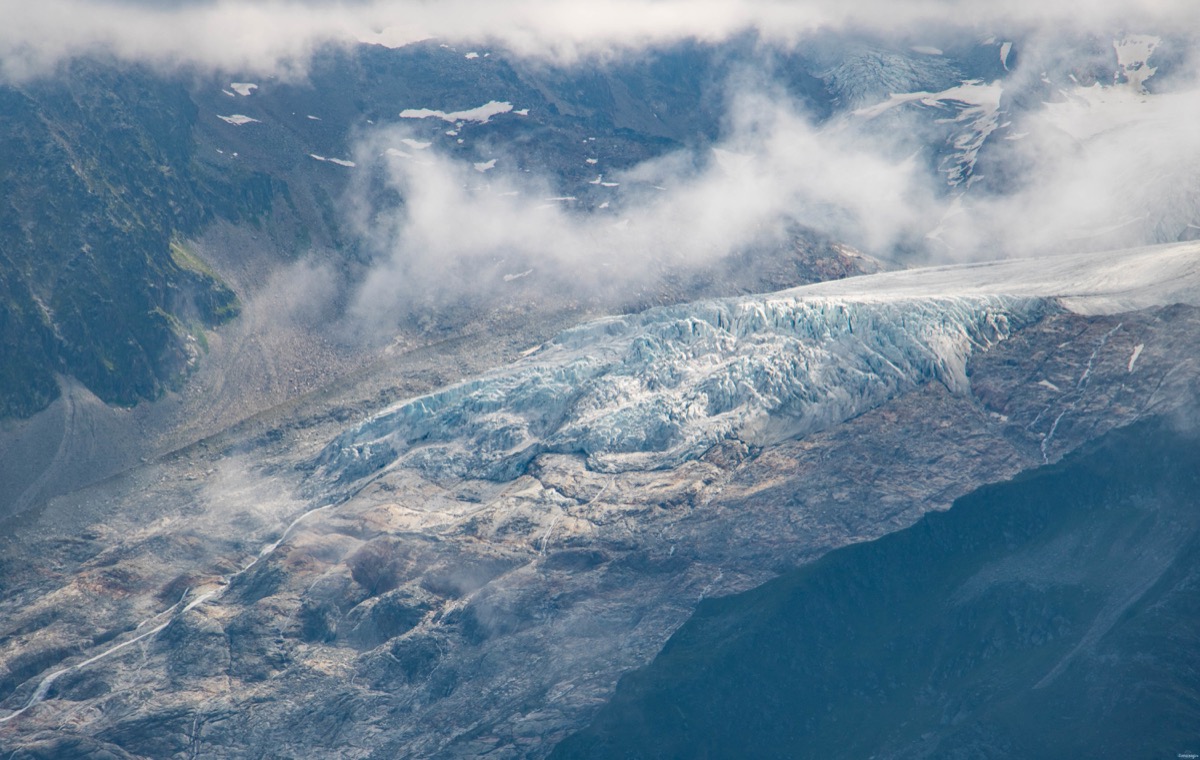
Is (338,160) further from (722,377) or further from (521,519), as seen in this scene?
(521,519)

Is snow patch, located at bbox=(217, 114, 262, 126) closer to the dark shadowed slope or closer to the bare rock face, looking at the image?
the bare rock face

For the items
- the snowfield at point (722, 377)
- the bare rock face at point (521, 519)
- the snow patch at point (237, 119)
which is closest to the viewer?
the bare rock face at point (521, 519)

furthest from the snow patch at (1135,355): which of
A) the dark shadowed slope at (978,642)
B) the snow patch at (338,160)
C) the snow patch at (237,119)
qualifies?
the snow patch at (237,119)

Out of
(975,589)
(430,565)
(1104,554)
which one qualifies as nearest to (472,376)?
(430,565)

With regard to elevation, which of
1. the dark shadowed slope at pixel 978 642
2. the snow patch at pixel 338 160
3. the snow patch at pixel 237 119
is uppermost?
the snow patch at pixel 237 119

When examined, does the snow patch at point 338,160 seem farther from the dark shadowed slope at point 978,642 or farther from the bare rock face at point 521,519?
the dark shadowed slope at point 978,642

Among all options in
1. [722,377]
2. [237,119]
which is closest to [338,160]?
[237,119]

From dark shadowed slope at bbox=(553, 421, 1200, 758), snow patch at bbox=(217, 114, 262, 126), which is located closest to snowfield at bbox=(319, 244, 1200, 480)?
Answer: dark shadowed slope at bbox=(553, 421, 1200, 758)
